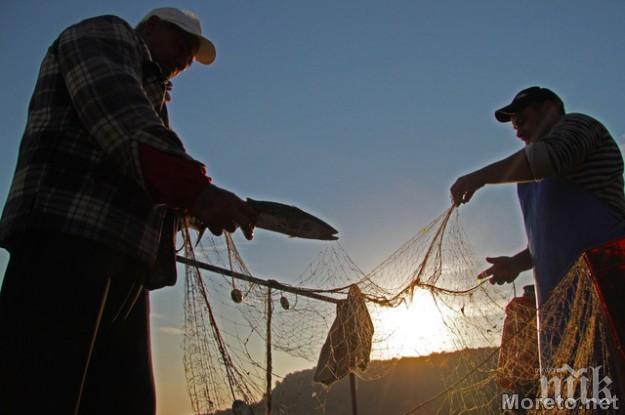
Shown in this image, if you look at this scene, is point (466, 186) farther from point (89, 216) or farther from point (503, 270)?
point (89, 216)

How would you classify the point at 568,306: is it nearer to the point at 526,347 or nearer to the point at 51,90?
the point at 526,347

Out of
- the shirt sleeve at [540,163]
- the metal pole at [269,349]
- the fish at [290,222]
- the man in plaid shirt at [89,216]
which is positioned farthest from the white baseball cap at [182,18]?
the metal pole at [269,349]

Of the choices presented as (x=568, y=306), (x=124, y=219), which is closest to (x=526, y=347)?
(x=568, y=306)

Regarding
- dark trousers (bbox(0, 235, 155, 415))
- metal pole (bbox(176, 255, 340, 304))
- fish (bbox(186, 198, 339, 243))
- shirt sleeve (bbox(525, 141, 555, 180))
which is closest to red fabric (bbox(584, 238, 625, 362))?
shirt sleeve (bbox(525, 141, 555, 180))

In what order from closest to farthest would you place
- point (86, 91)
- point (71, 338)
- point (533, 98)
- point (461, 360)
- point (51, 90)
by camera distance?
point (71, 338)
point (86, 91)
point (51, 90)
point (533, 98)
point (461, 360)

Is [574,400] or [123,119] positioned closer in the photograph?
[123,119]

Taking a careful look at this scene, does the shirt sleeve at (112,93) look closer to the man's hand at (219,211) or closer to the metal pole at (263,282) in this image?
the man's hand at (219,211)

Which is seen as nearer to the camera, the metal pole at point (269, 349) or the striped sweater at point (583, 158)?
the striped sweater at point (583, 158)

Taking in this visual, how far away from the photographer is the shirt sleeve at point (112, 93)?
1380 mm

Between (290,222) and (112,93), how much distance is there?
2.47 feet

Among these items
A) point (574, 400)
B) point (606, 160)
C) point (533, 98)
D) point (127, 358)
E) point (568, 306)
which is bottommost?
point (574, 400)

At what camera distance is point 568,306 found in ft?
8.14

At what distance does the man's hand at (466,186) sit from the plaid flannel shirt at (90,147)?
1.78 meters

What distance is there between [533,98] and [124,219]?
8.42ft
